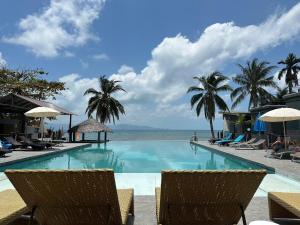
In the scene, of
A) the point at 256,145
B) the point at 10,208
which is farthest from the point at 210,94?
the point at 10,208

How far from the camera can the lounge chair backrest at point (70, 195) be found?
266cm

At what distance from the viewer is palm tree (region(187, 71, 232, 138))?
30.2 meters

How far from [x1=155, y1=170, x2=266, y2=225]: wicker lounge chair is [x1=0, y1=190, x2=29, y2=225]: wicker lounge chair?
4.36 ft

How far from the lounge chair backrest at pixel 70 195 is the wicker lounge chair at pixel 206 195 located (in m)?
0.47

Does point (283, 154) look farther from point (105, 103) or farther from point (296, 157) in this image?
point (105, 103)

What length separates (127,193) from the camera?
401 cm

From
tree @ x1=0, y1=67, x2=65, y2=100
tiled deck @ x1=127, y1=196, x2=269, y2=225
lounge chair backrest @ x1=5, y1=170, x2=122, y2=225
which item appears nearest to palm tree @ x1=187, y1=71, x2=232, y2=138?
tree @ x1=0, y1=67, x2=65, y2=100

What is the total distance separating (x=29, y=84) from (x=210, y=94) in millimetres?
16094

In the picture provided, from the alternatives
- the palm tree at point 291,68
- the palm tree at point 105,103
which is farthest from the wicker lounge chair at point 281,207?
the palm tree at point 291,68

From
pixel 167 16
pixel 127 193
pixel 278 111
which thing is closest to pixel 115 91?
pixel 167 16

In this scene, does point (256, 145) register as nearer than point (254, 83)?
Yes

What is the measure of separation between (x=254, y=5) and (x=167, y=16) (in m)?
6.12

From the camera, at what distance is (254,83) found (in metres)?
32.8

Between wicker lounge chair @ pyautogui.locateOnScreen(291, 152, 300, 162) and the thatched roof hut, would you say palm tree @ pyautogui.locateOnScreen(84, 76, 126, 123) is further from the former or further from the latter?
wicker lounge chair @ pyautogui.locateOnScreen(291, 152, 300, 162)
